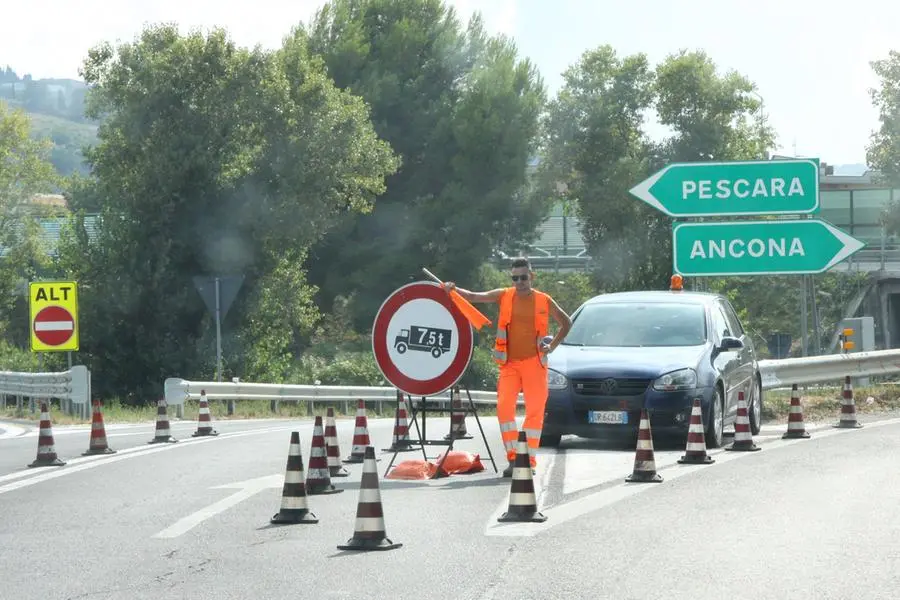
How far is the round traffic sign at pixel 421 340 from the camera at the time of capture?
13305 mm

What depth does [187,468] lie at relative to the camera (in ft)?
48.8

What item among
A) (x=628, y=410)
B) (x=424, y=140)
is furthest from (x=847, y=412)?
(x=424, y=140)

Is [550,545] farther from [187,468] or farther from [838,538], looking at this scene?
[187,468]

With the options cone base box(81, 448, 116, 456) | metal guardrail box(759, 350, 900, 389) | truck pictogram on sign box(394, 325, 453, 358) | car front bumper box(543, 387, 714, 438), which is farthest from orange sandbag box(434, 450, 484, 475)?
metal guardrail box(759, 350, 900, 389)

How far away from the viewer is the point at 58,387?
28.5 metres

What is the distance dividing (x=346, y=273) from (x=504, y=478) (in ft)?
161

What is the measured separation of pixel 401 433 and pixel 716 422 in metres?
3.20

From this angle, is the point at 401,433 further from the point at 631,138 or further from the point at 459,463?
the point at 631,138

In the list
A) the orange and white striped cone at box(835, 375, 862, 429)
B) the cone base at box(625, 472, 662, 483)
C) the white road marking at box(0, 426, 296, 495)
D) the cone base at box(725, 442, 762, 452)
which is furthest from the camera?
the orange and white striped cone at box(835, 375, 862, 429)

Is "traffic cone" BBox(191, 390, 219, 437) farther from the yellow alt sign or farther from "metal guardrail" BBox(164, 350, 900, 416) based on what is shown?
the yellow alt sign

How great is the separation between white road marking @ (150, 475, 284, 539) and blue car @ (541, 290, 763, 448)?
3.50 metres

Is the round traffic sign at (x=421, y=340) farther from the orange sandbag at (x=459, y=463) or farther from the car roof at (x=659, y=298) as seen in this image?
the car roof at (x=659, y=298)


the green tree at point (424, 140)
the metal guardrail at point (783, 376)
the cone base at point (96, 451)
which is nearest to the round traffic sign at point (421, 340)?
the metal guardrail at point (783, 376)

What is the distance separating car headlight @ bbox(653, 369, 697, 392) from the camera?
15805 mm
